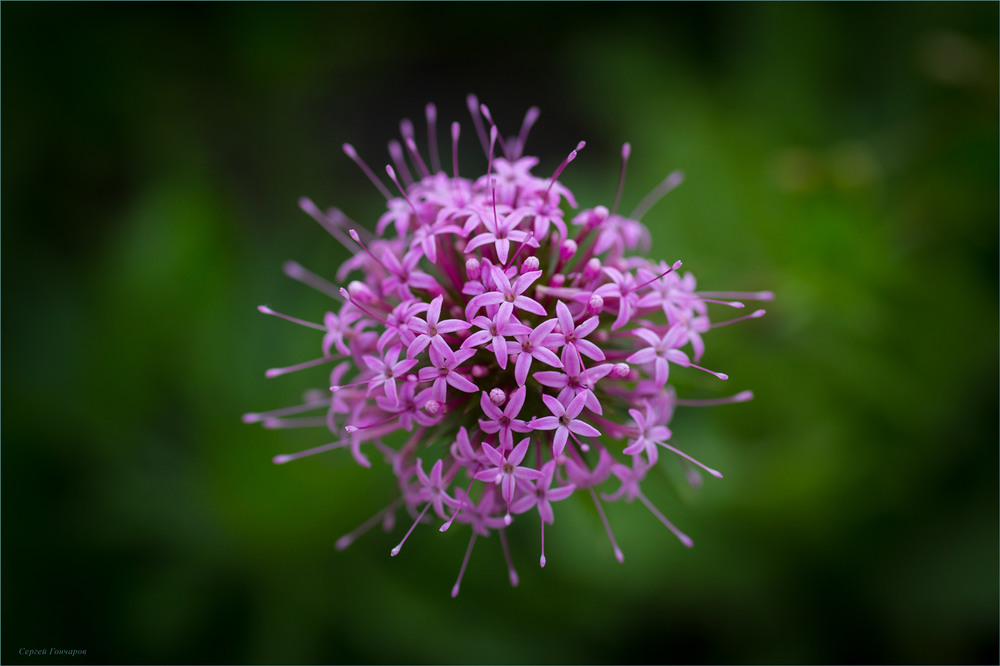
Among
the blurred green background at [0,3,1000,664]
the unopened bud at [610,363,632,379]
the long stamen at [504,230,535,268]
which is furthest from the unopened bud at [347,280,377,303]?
the blurred green background at [0,3,1000,664]

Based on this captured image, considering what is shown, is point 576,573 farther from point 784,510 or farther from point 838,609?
point 838,609

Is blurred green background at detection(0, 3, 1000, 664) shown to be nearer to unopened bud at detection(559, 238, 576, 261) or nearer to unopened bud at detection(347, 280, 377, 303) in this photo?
unopened bud at detection(559, 238, 576, 261)

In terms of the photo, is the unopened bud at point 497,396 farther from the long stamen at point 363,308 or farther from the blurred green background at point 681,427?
the blurred green background at point 681,427

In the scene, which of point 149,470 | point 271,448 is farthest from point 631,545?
point 149,470

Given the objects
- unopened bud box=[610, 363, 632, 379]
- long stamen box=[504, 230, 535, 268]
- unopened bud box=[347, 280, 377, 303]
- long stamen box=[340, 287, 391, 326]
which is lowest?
unopened bud box=[610, 363, 632, 379]

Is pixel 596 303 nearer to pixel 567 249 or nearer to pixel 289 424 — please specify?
pixel 567 249

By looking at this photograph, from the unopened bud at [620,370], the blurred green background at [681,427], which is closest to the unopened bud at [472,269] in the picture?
the unopened bud at [620,370]
